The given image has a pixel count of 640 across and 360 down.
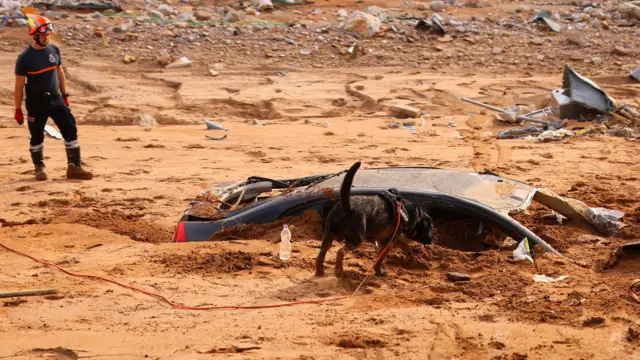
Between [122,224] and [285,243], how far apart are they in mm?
2205

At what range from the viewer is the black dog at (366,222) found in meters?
5.73

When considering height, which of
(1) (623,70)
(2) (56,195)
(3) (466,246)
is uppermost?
(3) (466,246)

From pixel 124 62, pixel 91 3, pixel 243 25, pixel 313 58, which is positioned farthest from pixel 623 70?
pixel 91 3

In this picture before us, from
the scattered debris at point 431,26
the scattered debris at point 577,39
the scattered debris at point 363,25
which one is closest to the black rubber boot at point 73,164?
the scattered debris at point 363,25

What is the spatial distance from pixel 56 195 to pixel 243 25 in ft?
35.6

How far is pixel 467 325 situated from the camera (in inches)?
210

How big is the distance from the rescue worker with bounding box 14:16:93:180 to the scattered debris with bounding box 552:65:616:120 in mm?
7473

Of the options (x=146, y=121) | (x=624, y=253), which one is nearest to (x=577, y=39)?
(x=146, y=121)

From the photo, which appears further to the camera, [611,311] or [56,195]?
[56,195]

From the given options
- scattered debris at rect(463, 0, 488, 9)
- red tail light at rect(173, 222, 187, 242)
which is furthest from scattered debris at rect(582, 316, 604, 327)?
scattered debris at rect(463, 0, 488, 9)

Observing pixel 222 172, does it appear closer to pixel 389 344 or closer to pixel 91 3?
pixel 389 344

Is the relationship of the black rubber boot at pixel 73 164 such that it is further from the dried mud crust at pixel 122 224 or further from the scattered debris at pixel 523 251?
the scattered debris at pixel 523 251

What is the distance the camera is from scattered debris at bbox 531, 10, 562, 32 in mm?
20531

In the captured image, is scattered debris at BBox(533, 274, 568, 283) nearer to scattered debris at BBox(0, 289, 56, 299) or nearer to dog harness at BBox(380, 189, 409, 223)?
dog harness at BBox(380, 189, 409, 223)
